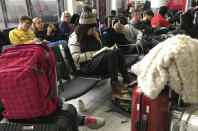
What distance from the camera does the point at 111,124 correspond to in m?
1.76

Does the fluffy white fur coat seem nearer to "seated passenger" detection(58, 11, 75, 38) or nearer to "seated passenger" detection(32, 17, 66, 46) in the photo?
"seated passenger" detection(32, 17, 66, 46)

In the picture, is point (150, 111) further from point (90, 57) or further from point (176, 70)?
point (90, 57)

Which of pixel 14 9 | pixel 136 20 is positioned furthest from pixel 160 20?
pixel 14 9

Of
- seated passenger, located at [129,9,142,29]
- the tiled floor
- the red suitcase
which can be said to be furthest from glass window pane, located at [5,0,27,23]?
the red suitcase

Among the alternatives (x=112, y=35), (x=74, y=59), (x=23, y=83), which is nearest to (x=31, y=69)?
(x=23, y=83)

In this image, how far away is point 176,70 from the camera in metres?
1.15

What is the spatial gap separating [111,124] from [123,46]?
5.24ft

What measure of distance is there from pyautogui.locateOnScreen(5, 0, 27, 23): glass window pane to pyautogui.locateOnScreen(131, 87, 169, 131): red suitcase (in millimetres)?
4512

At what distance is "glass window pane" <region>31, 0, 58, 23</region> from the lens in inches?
211

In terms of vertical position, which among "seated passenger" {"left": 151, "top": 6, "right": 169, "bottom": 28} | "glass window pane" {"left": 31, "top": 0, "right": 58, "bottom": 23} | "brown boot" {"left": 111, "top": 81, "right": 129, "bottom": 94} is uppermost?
"glass window pane" {"left": 31, "top": 0, "right": 58, "bottom": 23}

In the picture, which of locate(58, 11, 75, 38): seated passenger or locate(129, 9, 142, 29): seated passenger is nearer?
locate(129, 9, 142, 29): seated passenger

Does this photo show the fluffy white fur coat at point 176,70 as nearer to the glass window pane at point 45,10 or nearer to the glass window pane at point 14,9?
the glass window pane at point 14,9

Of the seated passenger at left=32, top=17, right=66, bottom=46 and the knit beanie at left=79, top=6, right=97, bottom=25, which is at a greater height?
the knit beanie at left=79, top=6, right=97, bottom=25

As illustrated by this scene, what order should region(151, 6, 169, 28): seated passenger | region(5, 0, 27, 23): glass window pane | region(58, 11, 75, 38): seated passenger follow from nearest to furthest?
region(58, 11, 75, 38): seated passenger, region(151, 6, 169, 28): seated passenger, region(5, 0, 27, 23): glass window pane
